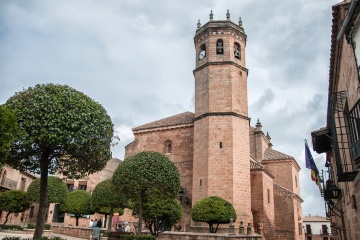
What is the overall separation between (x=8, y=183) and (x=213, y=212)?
62.0 feet

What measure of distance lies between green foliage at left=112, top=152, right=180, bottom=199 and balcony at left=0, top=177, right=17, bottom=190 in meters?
15.7

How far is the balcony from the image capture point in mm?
25334

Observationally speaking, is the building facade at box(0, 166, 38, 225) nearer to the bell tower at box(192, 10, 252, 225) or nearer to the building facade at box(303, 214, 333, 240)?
the bell tower at box(192, 10, 252, 225)

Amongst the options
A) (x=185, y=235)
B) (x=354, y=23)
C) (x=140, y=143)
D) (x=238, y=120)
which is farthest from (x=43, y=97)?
(x=140, y=143)

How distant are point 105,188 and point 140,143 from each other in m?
7.10

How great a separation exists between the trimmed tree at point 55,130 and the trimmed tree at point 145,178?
3.24 metres

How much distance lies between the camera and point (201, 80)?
23375mm

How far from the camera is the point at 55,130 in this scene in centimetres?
914

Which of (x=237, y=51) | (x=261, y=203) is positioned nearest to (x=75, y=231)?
(x=261, y=203)

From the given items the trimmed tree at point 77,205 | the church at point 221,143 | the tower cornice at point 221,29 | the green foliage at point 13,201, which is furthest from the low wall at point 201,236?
the tower cornice at point 221,29

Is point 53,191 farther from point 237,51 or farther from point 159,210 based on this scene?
point 237,51

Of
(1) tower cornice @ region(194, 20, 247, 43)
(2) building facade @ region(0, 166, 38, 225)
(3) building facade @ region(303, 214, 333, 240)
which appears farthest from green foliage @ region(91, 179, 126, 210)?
(3) building facade @ region(303, 214, 333, 240)

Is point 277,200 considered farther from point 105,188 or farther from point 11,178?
point 11,178

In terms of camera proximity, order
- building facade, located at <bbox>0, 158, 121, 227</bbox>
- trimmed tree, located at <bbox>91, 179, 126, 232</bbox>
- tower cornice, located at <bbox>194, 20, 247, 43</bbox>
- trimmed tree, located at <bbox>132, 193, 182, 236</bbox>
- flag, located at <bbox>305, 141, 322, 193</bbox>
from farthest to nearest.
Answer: building facade, located at <bbox>0, 158, 121, 227</bbox> → tower cornice, located at <bbox>194, 20, 247, 43</bbox> → trimmed tree, located at <bbox>91, 179, 126, 232</bbox> → trimmed tree, located at <bbox>132, 193, 182, 236</bbox> → flag, located at <bbox>305, 141, 322, 193</bbox>
